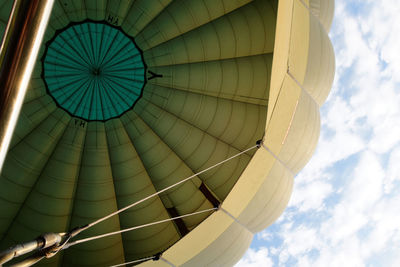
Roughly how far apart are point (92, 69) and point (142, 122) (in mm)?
1503

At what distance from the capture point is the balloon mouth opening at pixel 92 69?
6199 mm

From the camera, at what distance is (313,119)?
574 cm

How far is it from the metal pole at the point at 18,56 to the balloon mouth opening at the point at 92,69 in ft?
18.2

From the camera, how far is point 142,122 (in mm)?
6738

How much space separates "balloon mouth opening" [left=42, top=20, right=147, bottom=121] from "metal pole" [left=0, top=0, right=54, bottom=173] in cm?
554

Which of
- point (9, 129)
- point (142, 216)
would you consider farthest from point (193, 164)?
point (9, 129)

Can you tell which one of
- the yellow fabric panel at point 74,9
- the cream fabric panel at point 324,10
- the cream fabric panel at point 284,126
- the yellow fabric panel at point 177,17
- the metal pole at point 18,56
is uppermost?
the yellow fabric panel at point 74,9

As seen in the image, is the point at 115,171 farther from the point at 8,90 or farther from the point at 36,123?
the point at 8,90

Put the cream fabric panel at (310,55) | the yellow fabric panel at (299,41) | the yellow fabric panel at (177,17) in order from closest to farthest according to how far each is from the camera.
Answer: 1. the yellow fabric panel at (299,41)
2. the cream fabric panel at (310,55)
3. the yellow fabric panel at (177,17)

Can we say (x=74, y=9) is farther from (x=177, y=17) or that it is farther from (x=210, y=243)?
(x=210, y=243)

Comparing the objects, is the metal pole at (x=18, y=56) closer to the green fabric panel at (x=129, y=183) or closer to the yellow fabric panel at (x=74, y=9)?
the green fabric panel at (x=129, y=183)

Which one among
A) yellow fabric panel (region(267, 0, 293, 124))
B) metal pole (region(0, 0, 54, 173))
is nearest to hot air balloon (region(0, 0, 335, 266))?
yellow fabric panel (region(267, 0, 293, 124))

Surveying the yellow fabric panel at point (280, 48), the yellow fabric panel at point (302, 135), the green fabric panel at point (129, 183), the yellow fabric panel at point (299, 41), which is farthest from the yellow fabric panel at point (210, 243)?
the yellow fabric panel at point (299, 41)

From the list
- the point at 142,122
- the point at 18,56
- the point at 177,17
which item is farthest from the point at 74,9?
the point at 18,56
